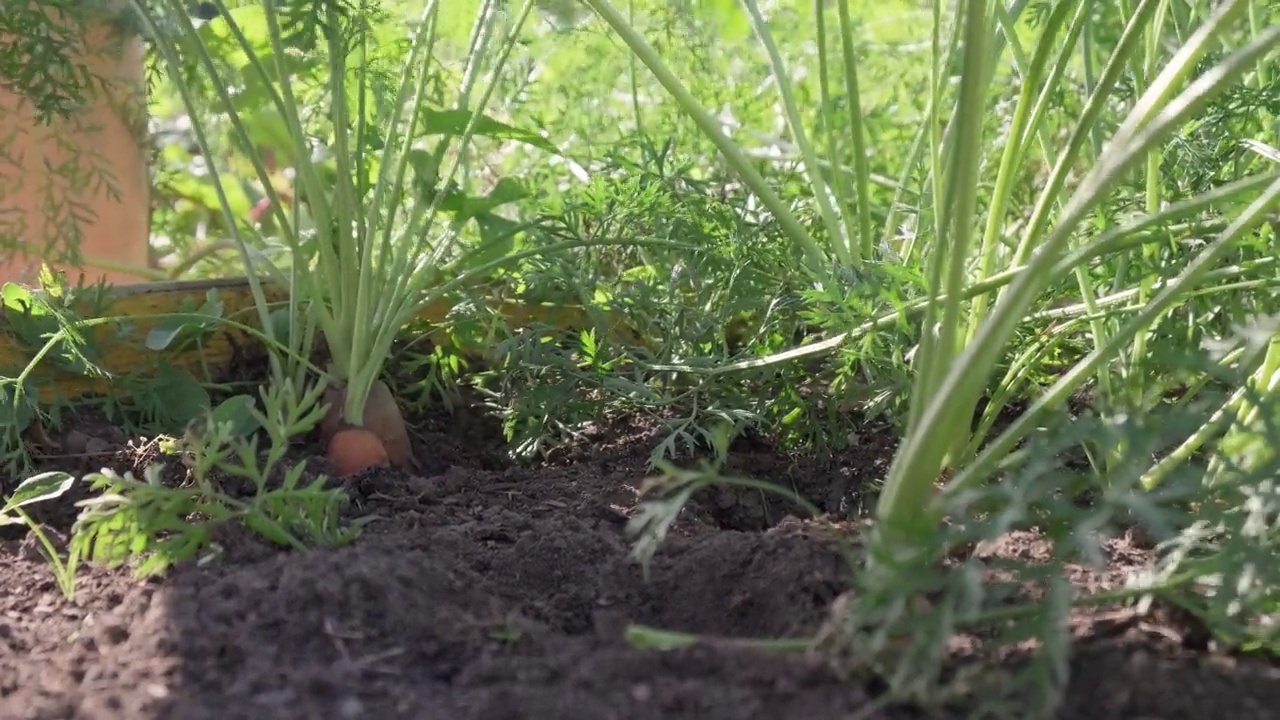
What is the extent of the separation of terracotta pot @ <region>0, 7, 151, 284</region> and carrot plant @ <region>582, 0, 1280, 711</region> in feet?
2.11

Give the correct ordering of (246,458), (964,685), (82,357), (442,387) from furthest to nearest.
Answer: (442,387) → (82,357) → (246,458) → (964,685)

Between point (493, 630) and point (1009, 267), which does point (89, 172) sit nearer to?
point (493, 630)

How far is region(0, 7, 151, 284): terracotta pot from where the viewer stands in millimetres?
1230

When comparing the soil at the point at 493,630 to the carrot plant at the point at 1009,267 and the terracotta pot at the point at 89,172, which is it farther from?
the terracotta pot at the point at 89,172

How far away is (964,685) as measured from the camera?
555 millimetres

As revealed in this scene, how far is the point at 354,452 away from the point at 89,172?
0.51m

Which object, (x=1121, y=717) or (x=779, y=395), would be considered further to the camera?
(x=779, y=395)

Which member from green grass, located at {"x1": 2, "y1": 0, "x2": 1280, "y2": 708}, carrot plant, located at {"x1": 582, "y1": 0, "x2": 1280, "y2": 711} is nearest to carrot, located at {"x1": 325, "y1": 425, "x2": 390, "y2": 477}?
green grass, located at {"x1": 2, "y1": 0, "x2": 1280, "y2": 708}

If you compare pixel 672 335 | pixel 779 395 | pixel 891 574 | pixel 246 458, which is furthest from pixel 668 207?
pixel 891 574

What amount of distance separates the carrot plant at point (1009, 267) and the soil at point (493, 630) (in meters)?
0.06

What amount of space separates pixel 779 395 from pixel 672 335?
0.13 meters

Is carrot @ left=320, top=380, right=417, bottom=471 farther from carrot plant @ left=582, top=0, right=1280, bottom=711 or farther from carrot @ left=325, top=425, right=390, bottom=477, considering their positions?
carrot plant @ left=582, top=0, right=1280, bottom=711

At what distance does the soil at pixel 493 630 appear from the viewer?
59 cm

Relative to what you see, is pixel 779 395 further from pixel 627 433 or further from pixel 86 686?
pixel 86 686
